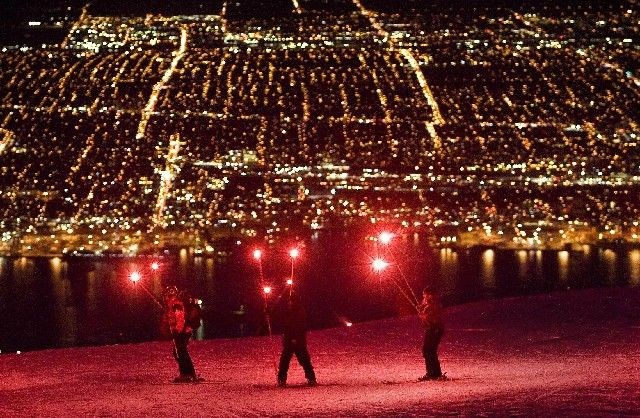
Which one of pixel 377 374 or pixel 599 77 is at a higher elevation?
pixel 377 374

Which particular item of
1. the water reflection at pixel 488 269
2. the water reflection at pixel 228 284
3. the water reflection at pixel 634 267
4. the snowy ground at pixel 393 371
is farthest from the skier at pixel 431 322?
the water reflection at pixel 488 269

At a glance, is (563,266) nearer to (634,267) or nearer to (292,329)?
(634,267)

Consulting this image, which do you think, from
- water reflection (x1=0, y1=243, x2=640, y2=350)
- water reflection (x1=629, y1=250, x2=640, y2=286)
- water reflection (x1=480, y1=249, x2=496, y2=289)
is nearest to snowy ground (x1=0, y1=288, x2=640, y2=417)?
water reflection (x1=0, y1=243, x2=640, y2=350)

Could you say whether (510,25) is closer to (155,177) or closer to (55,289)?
(155,177)

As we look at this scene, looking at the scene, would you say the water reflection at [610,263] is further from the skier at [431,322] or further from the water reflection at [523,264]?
the skier at [431,322]

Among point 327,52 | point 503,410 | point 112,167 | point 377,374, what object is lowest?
point 112,167

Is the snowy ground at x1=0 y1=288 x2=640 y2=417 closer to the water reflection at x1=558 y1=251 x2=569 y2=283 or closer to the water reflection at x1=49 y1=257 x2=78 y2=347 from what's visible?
the water reflection at x1=49 y1=257 x2=78 y2=347

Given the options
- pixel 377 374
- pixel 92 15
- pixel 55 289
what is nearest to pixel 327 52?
pixel 92 15
